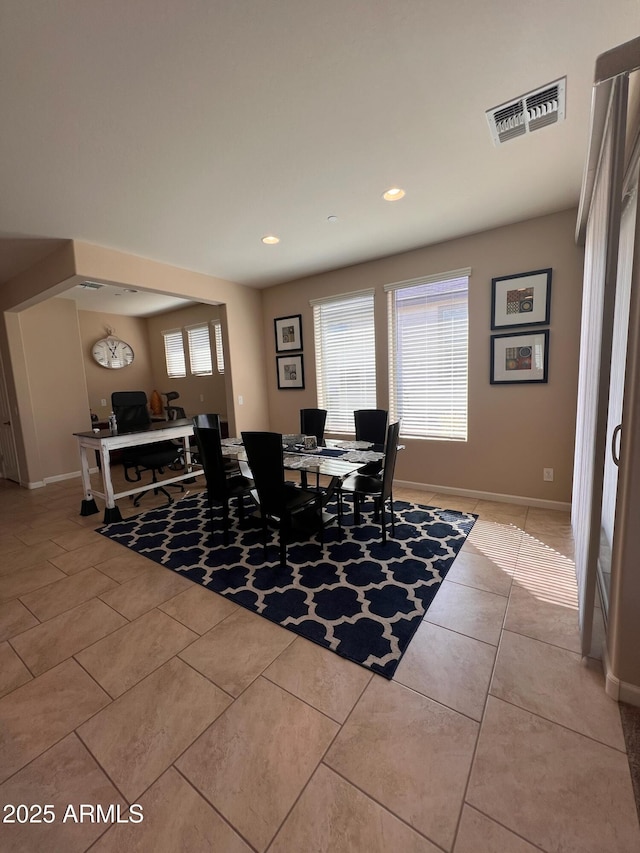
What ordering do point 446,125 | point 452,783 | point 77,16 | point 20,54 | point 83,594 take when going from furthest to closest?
point 83,594 → point 446,125 → point 20,54 → point 77,16 → point 452,783

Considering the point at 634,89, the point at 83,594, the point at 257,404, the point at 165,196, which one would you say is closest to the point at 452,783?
the point at 83,594

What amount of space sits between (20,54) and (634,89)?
2608mm

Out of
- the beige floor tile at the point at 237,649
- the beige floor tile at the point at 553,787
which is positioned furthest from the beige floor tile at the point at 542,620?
the beige floor tile at the point at 237,649

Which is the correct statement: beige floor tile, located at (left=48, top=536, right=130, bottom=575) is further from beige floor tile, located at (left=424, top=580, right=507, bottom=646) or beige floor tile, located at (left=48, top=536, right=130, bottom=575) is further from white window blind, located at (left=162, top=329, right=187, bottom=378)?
white window blind, located at (left=162, top=329, right=187, bottom=378)

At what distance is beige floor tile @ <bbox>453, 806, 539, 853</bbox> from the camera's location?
1005 millimetres

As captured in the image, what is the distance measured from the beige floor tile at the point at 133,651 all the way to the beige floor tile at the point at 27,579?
0.97 meters

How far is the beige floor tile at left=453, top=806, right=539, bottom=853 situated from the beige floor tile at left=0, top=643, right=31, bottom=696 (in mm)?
1952

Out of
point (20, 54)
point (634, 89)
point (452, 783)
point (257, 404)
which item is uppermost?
point (20, 54)

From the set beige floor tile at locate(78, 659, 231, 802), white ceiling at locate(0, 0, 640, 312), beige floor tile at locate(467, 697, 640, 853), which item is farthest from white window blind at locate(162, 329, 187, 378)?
beige floor tile at locate(467, 697, 640, 853)

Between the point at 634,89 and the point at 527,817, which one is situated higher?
the point at 634,89

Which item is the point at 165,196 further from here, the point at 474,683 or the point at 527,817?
the point at 527,817

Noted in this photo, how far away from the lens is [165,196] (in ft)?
8.33

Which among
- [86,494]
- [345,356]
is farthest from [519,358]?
[86,494]

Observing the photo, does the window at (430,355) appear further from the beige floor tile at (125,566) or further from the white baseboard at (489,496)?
the beige floor tile at (125,566)
